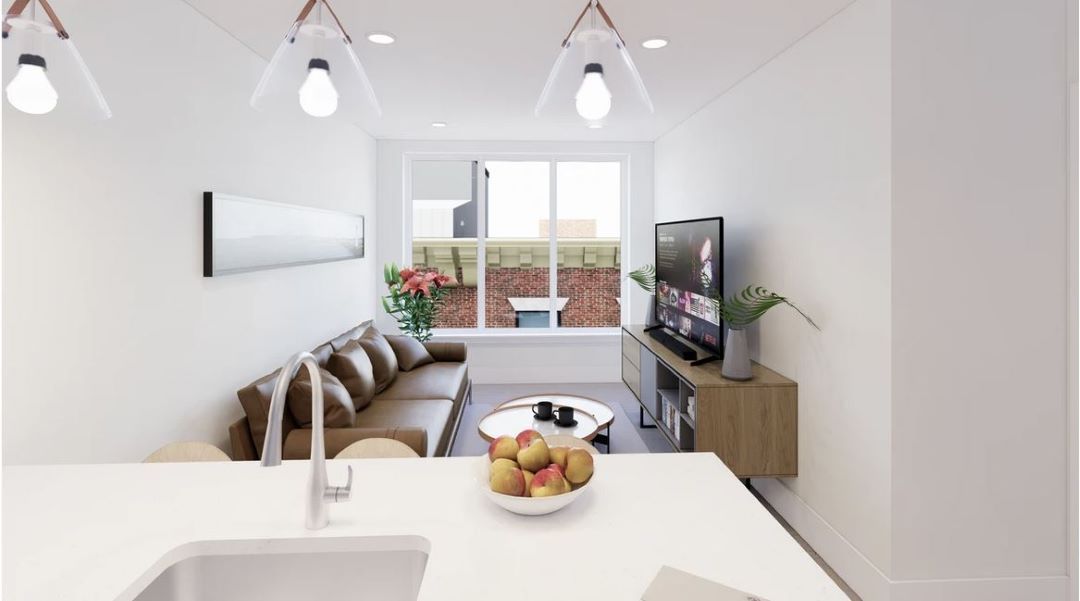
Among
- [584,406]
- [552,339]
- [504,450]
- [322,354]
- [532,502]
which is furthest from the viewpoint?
[552,339]

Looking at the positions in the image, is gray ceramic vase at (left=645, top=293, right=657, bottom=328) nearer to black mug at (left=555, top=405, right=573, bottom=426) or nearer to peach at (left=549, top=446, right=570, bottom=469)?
black mug at (left=555, top=405, right=573, bottom=426)

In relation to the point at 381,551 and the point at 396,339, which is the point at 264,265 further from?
the point at 381,551

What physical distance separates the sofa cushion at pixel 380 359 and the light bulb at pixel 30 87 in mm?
2802

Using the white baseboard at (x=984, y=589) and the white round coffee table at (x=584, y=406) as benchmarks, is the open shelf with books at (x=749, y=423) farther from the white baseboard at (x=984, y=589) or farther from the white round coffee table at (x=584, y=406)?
the white baseboard at (x=984, y=589)

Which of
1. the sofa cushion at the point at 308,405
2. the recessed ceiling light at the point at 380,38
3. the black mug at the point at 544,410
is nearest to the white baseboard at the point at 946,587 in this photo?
the black mug at the point at 544,410

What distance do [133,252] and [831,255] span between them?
276 cm

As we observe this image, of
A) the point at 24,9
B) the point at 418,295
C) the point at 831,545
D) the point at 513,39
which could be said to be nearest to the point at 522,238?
the point at 418,295

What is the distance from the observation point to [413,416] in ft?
10.7

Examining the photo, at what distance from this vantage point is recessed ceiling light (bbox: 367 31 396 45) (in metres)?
2.82

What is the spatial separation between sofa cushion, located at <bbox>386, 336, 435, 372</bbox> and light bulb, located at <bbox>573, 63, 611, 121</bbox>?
3393 millimetres

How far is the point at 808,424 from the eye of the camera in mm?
2818

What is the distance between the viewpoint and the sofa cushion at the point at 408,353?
4551 millimetres

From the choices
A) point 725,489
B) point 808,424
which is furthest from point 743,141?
point 725,489

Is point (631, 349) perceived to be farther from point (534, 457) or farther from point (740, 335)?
point (534, 457)
